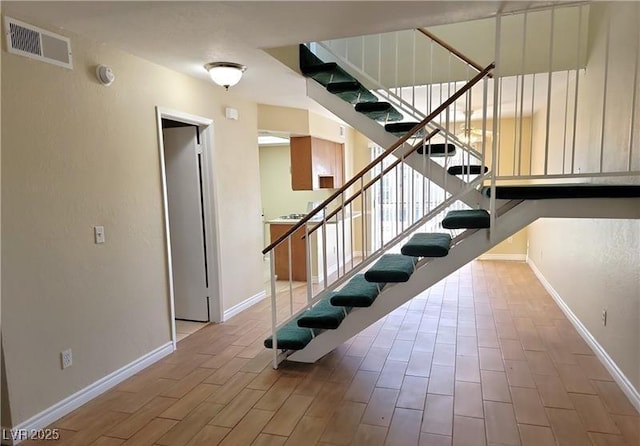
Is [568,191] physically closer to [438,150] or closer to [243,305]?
[438,150]

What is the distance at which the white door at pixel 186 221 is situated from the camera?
4.16m

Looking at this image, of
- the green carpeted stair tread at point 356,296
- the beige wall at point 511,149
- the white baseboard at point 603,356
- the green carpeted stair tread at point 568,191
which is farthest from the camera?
the beige wall at point 511,149

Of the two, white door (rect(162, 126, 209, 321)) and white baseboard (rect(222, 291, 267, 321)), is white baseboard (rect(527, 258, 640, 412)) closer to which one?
white baseboard (rect(222, 291, 267, 321))

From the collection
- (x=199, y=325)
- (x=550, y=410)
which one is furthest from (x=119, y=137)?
(x=550, y=410)

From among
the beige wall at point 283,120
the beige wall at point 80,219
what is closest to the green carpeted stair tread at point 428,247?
the beige wall at point 80,219

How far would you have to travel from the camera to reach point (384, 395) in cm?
278

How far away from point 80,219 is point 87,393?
1193 mm

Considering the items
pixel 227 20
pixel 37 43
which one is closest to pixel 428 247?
pixel 227 20

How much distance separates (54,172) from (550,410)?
3440 millimetres

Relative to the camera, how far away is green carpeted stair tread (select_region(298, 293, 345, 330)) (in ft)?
10.2

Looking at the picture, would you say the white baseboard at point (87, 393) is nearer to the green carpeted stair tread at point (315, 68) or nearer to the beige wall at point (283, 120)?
the green carpeted stair tread at point (315, 68)

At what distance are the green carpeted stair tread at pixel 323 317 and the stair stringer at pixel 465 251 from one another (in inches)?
2.9

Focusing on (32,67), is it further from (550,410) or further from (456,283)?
(456,283)

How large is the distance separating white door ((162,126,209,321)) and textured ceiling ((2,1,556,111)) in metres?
1.13
